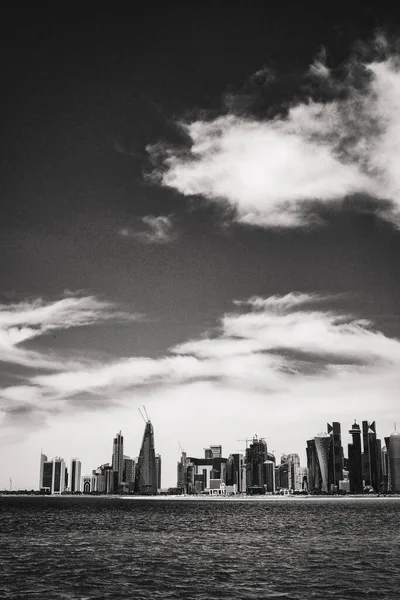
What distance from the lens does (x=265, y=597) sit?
48688 millimetres

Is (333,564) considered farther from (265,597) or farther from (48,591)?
(48,591)

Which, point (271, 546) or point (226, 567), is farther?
point (271, 546)

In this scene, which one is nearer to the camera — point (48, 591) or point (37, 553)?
point (48, 591)

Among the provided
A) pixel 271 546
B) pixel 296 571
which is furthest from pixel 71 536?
pixel 296 571

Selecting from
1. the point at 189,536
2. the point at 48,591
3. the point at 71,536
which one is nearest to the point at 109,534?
the point at 71,536

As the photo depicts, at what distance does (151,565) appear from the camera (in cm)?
6569

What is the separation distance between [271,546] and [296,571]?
82.3 feet

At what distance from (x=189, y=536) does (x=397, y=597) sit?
5916cm

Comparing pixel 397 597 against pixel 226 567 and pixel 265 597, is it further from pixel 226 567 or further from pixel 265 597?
pixel 226 567

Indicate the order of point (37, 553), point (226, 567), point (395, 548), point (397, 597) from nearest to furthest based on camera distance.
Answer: point (397, 597) → point (226, 567) → point (37, 553) → point (395, 548)

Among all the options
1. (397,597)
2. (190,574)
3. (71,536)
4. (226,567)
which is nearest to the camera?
(397,597)

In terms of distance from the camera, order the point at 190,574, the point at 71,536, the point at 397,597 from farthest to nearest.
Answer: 1. the point at 71,536
2. the point at 190,574
3. the point at 397,597

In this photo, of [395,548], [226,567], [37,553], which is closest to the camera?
[226,567]

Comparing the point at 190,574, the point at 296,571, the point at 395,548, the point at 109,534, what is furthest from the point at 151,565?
the point at 109,534
